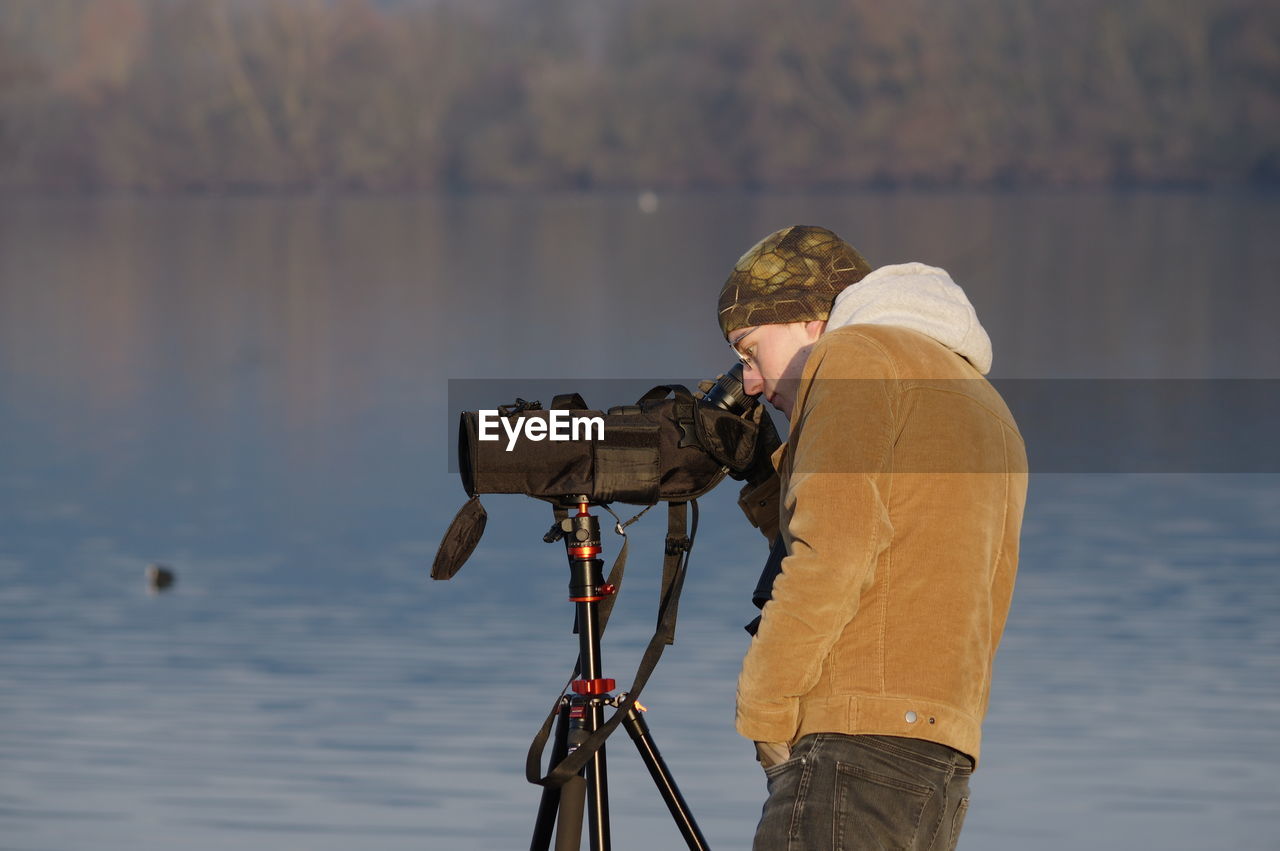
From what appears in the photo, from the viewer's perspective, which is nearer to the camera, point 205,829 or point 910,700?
point 910,700

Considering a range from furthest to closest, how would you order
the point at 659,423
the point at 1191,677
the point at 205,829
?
the point at 1191,677 → the point at 205,829 → the point at 659,423

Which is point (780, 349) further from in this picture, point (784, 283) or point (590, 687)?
point (590, 687)

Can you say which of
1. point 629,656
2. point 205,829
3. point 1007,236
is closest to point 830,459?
point 205,829

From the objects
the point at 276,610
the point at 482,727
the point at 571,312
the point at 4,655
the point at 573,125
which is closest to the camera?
the point at 482,727

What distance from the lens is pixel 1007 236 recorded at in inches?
1411

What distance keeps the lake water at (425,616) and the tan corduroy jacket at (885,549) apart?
350mm

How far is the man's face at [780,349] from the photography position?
2309mm

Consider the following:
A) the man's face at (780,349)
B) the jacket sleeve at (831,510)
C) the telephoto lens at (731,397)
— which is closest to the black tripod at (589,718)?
the telephoto lens at (731,397)

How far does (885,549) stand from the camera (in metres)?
2.18

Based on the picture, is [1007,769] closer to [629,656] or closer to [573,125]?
[629,656]

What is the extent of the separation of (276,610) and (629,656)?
70.4 inches

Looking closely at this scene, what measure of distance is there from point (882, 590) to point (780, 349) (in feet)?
0.93

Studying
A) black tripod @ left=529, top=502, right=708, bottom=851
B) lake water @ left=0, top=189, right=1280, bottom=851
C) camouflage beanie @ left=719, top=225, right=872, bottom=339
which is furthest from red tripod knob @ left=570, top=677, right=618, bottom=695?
camouflage beanie @ left=719, top=225, right=872, bottom=339

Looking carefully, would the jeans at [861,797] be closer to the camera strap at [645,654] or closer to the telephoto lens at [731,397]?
the camera strap at [645,654]
